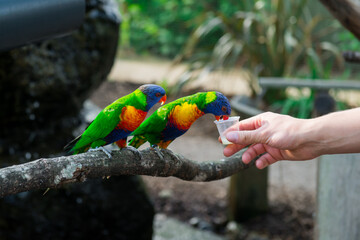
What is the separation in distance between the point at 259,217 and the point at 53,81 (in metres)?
2.01

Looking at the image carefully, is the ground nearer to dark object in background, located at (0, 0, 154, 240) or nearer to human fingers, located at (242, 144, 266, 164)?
dark object in background, located at (0, 0, 154, 240)

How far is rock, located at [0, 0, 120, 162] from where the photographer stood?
2355mm

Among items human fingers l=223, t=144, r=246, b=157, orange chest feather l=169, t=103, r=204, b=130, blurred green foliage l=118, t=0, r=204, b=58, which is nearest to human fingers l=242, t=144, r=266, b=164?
human fingers l=223, t=144, r=246, b=157

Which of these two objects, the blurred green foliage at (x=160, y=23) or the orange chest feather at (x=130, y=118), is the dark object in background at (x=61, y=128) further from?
the blurred green foliage at (x=160, y=23)

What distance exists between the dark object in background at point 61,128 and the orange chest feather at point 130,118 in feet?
4.41

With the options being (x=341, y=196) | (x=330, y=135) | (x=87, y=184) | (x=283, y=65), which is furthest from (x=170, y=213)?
(x=330, y=135)

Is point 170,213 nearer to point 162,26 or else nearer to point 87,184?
point 87,184

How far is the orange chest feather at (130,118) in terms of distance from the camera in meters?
1.16

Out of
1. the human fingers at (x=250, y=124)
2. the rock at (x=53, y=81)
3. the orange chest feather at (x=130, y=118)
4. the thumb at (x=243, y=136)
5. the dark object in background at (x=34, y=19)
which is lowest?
the rock at (x=53, y=81)

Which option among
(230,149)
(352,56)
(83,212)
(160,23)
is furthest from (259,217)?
(160,23)

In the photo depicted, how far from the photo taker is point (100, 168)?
3.42 feet

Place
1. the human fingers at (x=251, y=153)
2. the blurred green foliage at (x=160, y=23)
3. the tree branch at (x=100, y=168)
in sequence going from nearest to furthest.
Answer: the tree branch at (x=100, y=168)
the human fingers at (x=251, y=153)
the blurred green foliage at (x=160, y=23)

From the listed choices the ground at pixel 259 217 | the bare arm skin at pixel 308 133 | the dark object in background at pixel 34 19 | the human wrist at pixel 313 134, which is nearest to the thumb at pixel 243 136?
the bare arm skin at pixel 308 133

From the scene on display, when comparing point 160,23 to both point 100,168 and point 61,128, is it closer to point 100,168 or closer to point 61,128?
point 61,128
